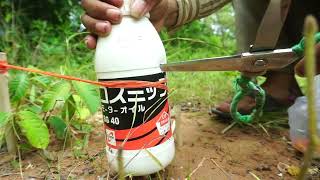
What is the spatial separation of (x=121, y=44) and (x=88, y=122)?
0.65 meters

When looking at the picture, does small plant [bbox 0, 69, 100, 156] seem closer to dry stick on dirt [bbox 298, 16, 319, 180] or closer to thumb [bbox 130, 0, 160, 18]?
thumb [bbox 130, 0, 160, 18]

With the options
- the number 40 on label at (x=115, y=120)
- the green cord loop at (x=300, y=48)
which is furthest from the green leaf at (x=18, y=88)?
the green cord loop at (x=300, y=48)

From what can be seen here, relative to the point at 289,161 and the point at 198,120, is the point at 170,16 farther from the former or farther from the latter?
the point at 289,161

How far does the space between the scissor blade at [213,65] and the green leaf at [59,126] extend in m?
0.49

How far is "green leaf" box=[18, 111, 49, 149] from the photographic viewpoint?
1.14 metres

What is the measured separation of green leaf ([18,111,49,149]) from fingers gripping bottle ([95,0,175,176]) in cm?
27

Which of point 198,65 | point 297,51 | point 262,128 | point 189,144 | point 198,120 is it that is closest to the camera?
point 297,51

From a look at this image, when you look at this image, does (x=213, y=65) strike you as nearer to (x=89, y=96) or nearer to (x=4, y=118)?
(x=89, y=96)

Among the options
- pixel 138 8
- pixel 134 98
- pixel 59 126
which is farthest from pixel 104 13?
pixel 59 126

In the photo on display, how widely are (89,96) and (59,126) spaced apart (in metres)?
0.19

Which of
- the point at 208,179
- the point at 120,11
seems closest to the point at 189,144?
the point at 208,179

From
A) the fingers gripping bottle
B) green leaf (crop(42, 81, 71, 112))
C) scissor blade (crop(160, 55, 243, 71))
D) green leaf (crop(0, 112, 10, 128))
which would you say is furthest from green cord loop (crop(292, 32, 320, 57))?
green leaf (crop(0, 112, 10, 128))

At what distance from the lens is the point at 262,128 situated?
4.76 ft

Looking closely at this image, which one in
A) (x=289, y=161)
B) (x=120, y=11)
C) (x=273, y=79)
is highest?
(x=120, y=11)
